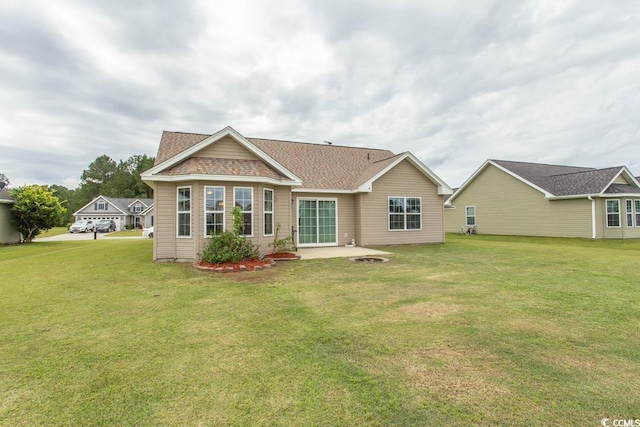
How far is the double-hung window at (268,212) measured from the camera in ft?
37.2

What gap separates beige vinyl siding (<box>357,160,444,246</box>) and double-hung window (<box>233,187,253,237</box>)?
6196 millimetres

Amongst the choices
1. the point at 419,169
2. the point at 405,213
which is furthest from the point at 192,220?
the point at 419,169

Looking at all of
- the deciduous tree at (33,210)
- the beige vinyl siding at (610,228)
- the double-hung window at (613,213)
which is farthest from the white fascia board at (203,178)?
the double-hung window at (613,213)

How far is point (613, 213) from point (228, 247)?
901 inches

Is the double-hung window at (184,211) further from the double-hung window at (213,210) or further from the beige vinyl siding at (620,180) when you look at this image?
the beige vinyl siding at (620,180)

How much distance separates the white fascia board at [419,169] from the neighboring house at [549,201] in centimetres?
892

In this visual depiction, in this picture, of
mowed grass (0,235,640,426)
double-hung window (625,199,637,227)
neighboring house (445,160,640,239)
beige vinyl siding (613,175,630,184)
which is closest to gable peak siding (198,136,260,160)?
mowed grass (0,235,640,426)

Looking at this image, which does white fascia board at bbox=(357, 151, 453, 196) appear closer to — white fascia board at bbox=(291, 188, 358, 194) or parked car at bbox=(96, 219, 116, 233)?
white fascia board at bbox=(291, 188, 358, 194)

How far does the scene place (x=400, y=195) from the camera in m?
15.6

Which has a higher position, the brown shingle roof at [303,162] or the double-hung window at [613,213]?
the brown shingle roof at [303,162]

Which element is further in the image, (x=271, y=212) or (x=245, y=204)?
(x=271, y=212)

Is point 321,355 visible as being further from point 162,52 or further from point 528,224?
point 528,224

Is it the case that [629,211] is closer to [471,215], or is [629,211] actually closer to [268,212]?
[471,215]

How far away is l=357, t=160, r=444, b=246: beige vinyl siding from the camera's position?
49.6ft
